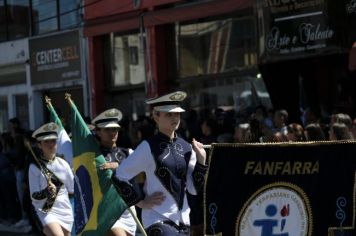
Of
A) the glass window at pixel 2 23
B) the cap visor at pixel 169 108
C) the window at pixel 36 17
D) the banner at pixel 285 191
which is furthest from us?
the glass window at pixel 2 23

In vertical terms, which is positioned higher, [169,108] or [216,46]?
[216,46]

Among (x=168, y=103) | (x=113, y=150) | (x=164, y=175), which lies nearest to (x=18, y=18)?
(x=113, y=150)

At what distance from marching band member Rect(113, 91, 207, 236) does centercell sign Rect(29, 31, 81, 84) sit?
13.6 meters

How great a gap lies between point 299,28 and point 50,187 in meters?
5.92

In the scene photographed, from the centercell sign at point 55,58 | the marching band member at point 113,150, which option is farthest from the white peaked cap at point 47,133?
the centercell sign at point 55,58

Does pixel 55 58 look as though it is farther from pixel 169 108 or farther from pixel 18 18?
pixel 169 108

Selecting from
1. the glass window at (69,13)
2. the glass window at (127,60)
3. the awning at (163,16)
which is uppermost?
the glass window at (69,13)

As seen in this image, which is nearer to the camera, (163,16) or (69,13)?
(163,16)

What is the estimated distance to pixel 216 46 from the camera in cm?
1675

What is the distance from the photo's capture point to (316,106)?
14.8 metres

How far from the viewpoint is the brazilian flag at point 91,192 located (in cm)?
817

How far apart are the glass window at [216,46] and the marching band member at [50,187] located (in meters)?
7.27

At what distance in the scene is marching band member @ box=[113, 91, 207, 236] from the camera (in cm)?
655

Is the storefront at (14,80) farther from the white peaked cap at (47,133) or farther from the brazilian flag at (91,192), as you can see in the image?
the brazilian flag at (91,192)
